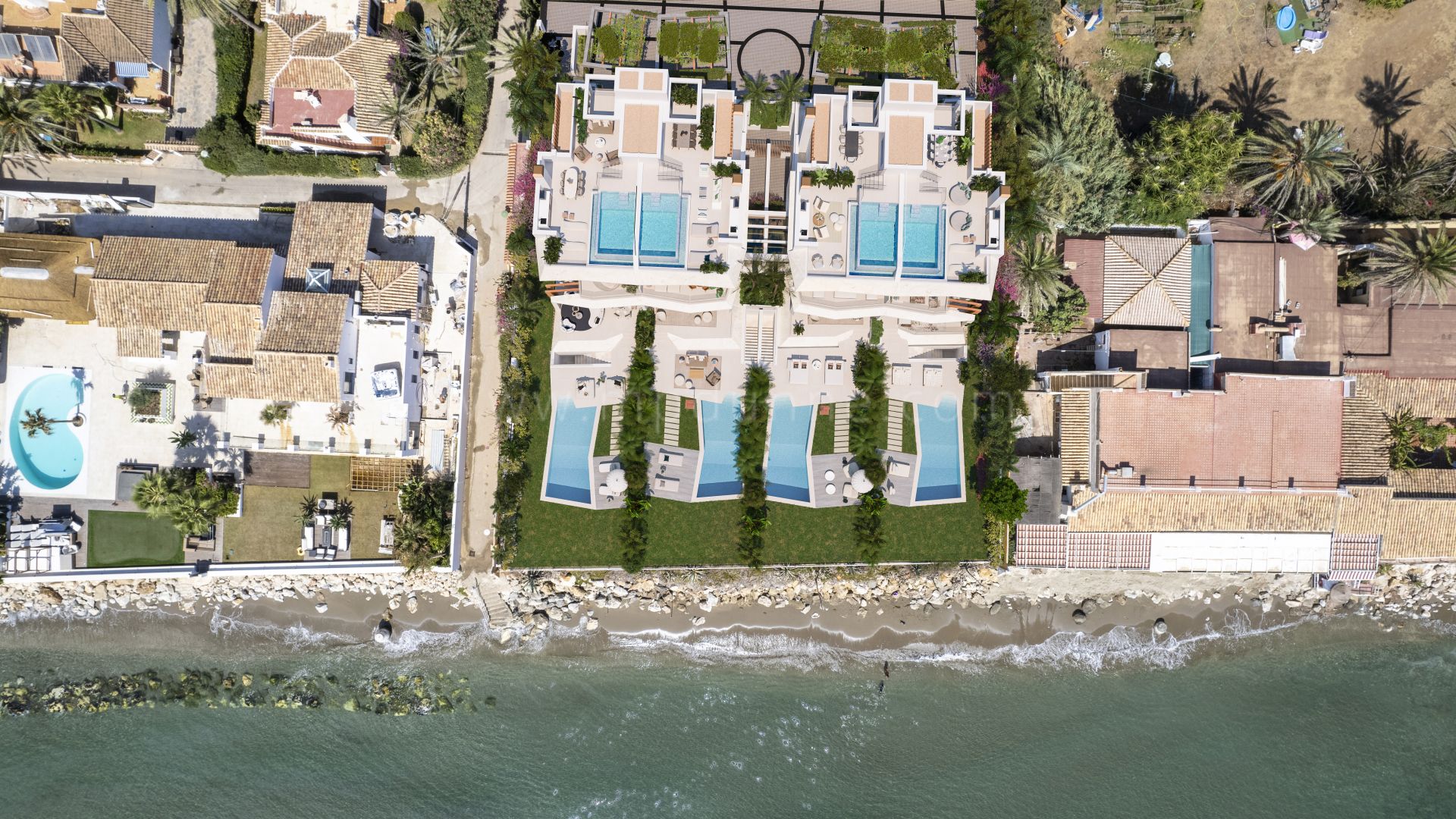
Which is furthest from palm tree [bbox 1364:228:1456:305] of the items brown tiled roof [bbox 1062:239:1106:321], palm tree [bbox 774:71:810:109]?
palm tree [bbox 774:71:810:109]

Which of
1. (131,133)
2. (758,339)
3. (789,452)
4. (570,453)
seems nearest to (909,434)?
(789,452)

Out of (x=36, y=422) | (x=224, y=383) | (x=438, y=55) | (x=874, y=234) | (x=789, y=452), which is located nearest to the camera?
(x=874, y=234)

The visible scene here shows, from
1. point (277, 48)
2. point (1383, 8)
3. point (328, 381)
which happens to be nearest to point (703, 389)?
point (328, 381)

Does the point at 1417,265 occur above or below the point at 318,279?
above

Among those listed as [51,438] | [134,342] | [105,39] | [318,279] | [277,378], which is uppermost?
[105,39]

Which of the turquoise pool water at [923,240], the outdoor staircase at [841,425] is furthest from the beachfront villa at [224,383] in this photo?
the turquoise pool water at [923,240]

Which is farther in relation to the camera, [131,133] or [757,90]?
[131,133]

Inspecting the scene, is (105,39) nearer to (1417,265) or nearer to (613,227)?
(613,227)
